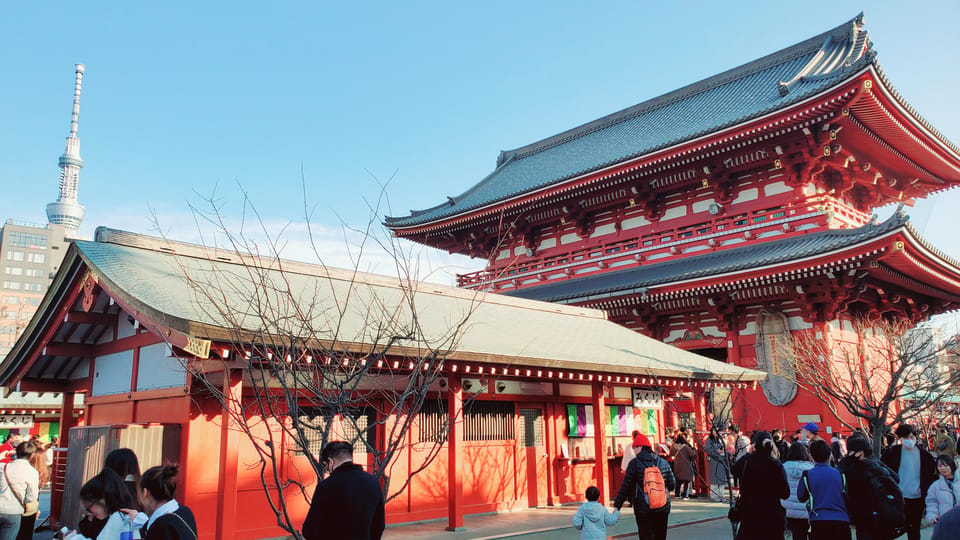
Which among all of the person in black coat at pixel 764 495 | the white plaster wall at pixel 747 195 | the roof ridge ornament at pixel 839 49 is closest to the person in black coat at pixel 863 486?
the person in black coat at pixel 764 495

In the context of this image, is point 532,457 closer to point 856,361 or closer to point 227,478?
point 227,478

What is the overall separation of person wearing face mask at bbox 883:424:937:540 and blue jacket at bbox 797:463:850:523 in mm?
1989

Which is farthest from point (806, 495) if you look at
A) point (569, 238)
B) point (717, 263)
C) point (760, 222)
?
point (569, 238)

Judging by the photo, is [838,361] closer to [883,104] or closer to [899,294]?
[899,294]

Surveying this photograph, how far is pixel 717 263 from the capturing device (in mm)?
18594

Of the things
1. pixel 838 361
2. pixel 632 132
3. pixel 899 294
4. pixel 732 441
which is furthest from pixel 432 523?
pixel 632 132

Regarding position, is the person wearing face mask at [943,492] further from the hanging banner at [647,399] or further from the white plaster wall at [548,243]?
the white plaster wall at [548,243]

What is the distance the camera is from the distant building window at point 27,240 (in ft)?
324

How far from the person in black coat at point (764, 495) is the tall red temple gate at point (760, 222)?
838 centimetres

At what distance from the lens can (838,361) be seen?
1706 centimetres

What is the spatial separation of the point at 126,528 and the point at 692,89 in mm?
26981

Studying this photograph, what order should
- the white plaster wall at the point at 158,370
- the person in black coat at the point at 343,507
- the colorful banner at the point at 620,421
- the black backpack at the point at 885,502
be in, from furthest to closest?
the colorful banner at the point at 620,421, the white plaster wall at the point at 158,370, the black backpack at the point at 885,502, the person in black coat at the point at 343,507

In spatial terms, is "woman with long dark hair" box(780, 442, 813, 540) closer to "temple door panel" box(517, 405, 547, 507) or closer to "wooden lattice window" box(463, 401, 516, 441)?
"wooden lattice window" box(463, 401, 516, 441)

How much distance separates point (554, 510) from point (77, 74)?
14037cm
